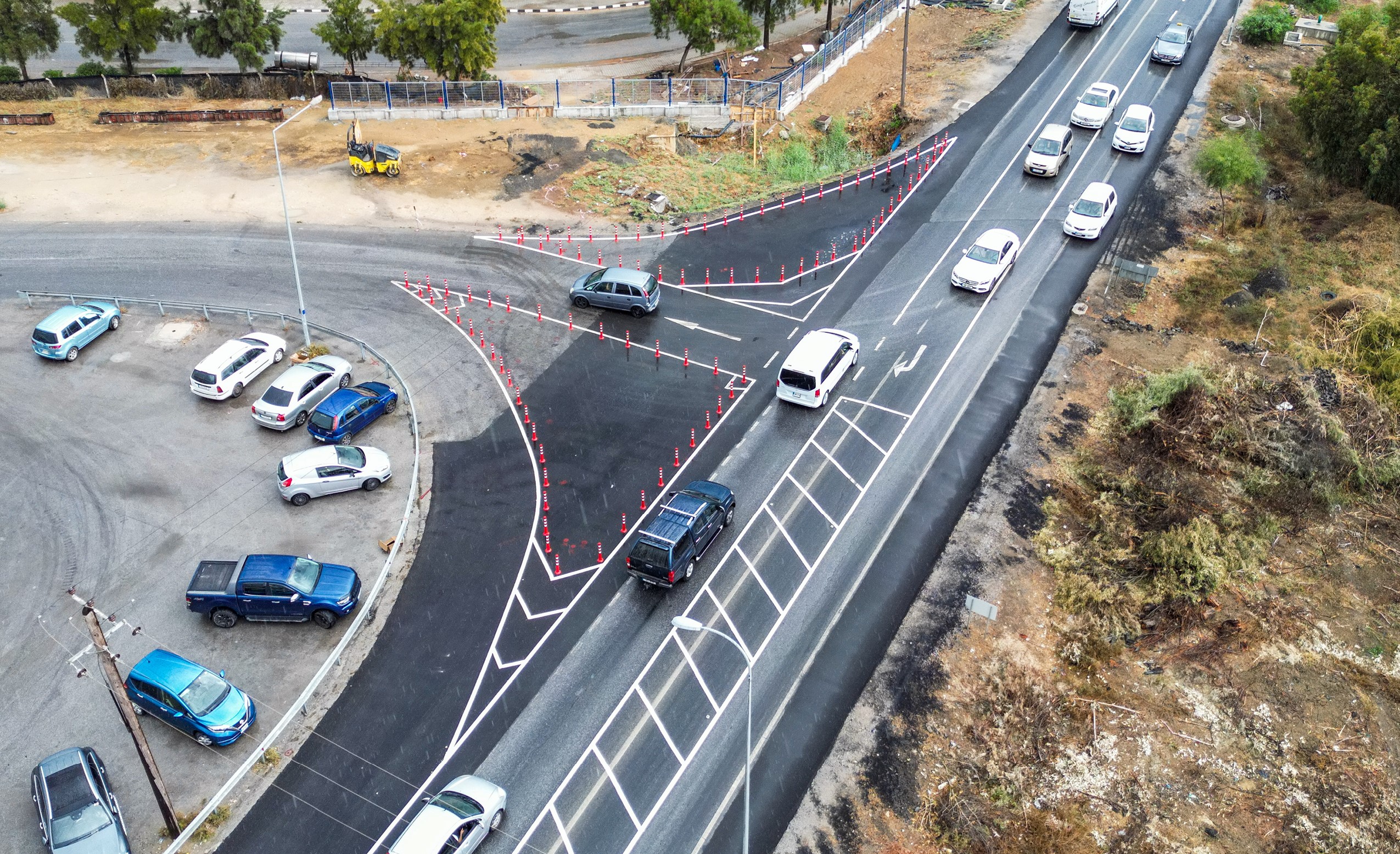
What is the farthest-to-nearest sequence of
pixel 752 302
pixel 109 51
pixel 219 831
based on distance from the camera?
pixel 109 51 → pixel 752 302 → pixel 219 831

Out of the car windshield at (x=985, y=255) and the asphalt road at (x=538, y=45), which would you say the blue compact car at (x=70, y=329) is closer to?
the asphalt road at (x=538, y=45)

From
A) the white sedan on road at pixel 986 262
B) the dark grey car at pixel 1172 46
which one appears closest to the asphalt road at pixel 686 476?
the white sedan on road at pixel 986 262

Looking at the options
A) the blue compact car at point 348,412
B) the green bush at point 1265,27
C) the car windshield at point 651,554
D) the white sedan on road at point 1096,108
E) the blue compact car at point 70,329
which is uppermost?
the green bush at point 1265,27

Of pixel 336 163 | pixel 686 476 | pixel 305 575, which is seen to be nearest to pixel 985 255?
pixel 686 476

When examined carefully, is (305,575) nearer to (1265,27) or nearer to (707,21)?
(707,21)

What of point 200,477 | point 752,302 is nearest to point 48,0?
point 200,477

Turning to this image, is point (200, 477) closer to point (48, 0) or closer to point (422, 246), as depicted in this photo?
point (422, 246)
